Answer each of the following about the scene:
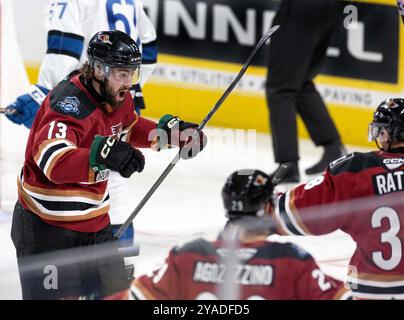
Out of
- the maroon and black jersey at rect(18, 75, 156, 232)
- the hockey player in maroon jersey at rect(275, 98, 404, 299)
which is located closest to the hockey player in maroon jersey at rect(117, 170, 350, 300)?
the hockey player in maroon jersey at rect(275, 98, 404, 299)

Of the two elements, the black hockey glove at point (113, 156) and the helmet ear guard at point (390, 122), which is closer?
the black hockey glove at point (113, 156)

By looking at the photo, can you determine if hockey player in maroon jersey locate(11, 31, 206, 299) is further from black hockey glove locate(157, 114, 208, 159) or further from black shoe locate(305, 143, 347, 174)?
black shoe locate(305, 143, 347, 174)

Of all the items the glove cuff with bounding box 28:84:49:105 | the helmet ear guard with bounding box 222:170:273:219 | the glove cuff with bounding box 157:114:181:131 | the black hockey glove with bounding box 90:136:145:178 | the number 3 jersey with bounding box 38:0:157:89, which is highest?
the number 3 jersey with bounding box 38:0:157:89

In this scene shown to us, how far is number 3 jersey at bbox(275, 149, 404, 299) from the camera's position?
155 inches

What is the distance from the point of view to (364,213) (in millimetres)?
3955

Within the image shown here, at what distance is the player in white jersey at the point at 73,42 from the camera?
5.15 metres

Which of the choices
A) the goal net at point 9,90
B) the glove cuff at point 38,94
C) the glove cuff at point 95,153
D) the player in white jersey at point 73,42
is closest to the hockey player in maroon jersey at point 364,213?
the glove cuff at point 95,153

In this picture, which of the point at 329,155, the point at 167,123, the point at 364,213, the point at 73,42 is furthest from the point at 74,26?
the point at 329,155

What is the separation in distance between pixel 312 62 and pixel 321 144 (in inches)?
19.9

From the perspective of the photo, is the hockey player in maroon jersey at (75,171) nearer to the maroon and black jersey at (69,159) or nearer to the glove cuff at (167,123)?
the maroon and black jersey at (69,159)

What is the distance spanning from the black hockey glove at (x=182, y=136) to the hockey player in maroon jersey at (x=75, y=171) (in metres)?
0.19

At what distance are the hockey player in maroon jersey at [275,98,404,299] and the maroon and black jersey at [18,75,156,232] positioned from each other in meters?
0.70

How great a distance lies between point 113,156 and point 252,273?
87 centimetres
